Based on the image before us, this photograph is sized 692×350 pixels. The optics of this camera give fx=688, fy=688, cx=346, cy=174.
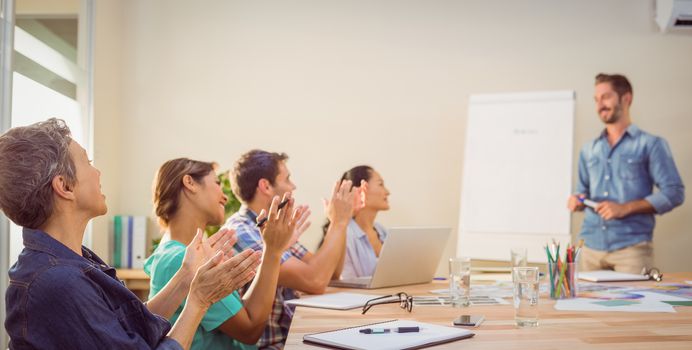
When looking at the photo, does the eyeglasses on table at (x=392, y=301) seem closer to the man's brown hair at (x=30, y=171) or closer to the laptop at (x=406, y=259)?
the laptop at (x=406, y=259)

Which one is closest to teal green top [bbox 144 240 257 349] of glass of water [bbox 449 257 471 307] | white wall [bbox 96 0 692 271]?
glass of water [bbox 449 257 471 307]

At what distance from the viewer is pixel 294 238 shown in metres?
2.44

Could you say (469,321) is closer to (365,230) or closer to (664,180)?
(365,230)

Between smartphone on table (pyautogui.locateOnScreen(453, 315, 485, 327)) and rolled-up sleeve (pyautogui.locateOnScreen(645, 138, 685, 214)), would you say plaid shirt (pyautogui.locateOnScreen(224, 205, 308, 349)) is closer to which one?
smartphone on table (pyautogui.locateOnScreen(453, 315, 485, 327))

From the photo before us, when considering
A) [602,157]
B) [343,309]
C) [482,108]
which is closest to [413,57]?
[482,108]

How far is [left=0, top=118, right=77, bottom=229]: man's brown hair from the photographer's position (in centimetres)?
134

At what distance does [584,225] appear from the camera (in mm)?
4152

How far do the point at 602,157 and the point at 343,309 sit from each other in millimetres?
2684

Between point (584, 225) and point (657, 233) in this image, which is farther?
point (657, 233)

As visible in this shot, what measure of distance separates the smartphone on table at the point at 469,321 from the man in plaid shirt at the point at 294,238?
2.53 ft

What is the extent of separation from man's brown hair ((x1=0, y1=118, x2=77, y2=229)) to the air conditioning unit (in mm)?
4134

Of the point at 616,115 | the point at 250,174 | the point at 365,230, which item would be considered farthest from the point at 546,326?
the point at 616,115

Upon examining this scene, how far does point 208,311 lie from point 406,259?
98cm

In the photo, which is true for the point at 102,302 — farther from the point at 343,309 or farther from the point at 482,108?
the point at 482,108
